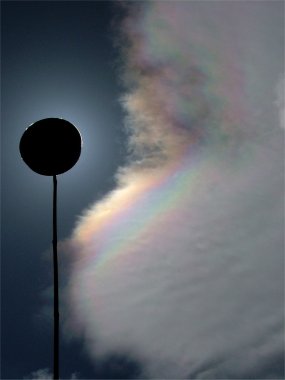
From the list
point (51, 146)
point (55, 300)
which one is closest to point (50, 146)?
point (51, 146)

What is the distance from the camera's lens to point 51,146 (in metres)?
6.52

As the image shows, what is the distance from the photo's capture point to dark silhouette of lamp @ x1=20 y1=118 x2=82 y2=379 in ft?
20.9

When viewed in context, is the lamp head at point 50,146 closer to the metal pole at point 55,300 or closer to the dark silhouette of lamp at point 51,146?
the dark silhouette of lamp at point 51,146

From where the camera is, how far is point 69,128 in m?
6.76

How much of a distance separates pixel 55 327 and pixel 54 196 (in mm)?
1660

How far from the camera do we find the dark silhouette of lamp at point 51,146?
20.9ft

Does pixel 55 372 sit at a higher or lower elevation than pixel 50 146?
→ lower

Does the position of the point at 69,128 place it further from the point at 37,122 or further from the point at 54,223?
the point at 54,223

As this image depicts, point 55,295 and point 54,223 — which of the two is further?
point 54,223

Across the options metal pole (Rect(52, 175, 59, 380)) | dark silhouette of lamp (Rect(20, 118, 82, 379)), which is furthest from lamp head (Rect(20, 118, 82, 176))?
metal pole (Rect(52, 175, 59, 380))

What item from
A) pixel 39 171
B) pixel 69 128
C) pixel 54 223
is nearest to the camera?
pixel 54 223

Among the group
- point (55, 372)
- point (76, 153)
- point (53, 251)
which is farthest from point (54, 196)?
point (55, 372)

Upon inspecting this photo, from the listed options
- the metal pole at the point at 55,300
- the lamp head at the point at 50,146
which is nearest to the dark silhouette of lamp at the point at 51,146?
the lamp head at the point at 50,146

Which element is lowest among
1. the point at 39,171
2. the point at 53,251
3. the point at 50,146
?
the point at 53,251
